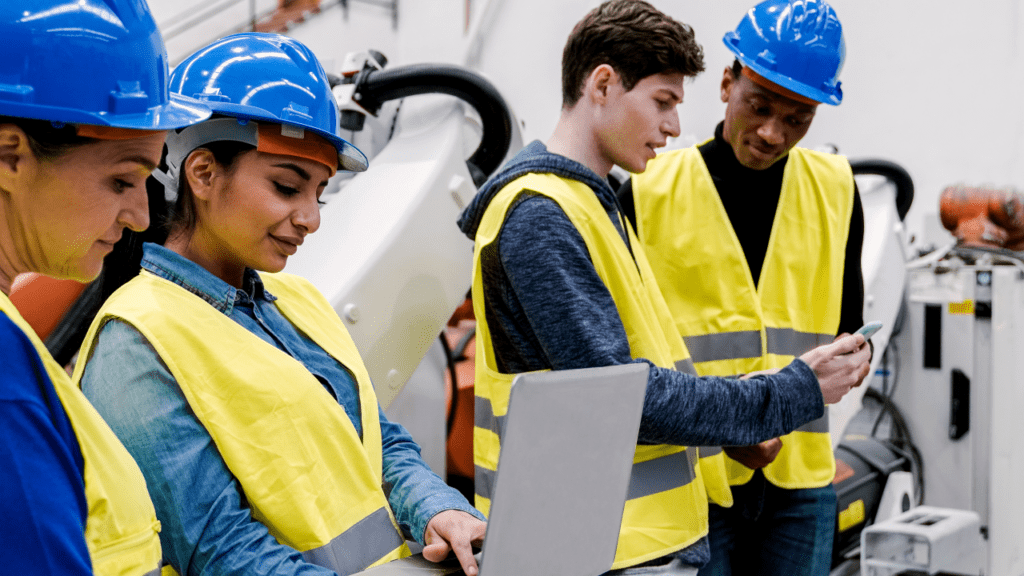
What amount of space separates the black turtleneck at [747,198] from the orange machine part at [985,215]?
2427mm

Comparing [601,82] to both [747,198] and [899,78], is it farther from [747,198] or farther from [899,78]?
[899,78]

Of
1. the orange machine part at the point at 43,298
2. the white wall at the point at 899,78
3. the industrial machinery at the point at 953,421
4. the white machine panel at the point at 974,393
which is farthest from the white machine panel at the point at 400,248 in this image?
the white wall at the point at 899,78

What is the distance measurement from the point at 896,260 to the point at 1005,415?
2.20 ft

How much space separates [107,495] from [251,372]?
275 mm

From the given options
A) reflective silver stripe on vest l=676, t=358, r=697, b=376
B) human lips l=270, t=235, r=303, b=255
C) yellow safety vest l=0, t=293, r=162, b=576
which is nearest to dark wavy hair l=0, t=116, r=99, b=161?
yellow safety vest l=0, t=293, r=162, b=576

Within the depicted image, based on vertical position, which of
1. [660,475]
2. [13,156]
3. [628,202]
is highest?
[13,156]

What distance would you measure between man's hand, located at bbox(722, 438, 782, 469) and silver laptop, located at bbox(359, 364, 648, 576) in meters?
0.66

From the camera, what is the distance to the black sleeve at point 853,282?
5.62 feet

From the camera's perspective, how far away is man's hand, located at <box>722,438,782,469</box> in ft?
4.77

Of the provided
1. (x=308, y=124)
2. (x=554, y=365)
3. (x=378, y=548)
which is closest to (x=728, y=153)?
(x=554, y=365)

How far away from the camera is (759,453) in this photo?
1456 millimetres

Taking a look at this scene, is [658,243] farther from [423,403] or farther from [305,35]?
[305,35]

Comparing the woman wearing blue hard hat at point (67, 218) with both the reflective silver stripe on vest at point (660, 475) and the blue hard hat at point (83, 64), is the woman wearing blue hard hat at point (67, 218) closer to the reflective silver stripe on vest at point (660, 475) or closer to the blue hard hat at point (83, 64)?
the blue hard hat at point (83, 64)

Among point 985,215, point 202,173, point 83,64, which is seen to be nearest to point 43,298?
point 202,173
